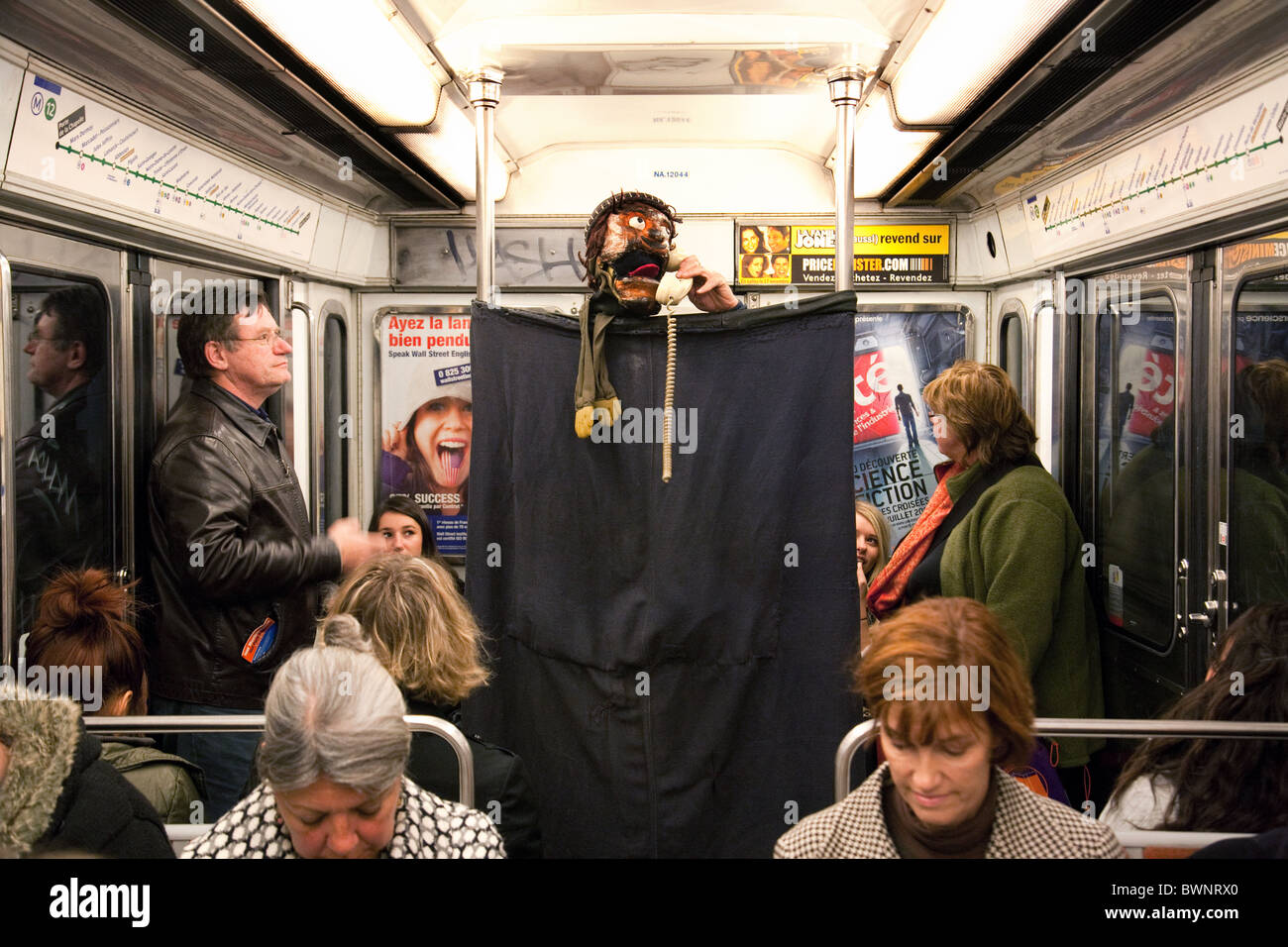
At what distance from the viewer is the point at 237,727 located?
2.14 m

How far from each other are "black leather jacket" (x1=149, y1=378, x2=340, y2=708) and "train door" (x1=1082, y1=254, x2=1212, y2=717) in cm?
322

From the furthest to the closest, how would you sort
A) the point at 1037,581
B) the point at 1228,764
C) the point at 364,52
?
the point at 364,52 → the point at 1037,581 → the point at 1228,764

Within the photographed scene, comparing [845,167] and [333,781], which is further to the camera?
[845,167]

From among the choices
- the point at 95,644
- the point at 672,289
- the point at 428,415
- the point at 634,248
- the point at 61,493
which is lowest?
the point at 95,644

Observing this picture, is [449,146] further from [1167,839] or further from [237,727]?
[1167,839]

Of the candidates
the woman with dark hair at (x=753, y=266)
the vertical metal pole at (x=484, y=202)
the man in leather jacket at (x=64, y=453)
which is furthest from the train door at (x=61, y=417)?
the woman with dark hair at (x=753, y=266)

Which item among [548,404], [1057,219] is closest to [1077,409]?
[1057,219]

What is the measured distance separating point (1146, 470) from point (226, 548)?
364cm

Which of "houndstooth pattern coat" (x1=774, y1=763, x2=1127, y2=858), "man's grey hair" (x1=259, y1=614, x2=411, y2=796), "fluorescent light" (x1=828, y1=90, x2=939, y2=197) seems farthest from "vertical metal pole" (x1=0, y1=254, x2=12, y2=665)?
"fluorescent light" (x1=828, y1=90, x2=939, y2=197)

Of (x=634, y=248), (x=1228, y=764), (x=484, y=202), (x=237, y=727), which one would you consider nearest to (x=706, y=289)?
(x=634, y=248)

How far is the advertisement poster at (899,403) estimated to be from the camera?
5645 millimetres

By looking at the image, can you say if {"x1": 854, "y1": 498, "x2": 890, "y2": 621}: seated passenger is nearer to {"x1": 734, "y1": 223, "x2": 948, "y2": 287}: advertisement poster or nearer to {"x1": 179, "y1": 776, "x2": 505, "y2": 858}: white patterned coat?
{"x1": 734, "y1": 223, "x2": 948, "y2": 287}: advertisement poster

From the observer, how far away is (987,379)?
3.08 metres

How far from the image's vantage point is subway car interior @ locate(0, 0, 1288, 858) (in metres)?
2.37
